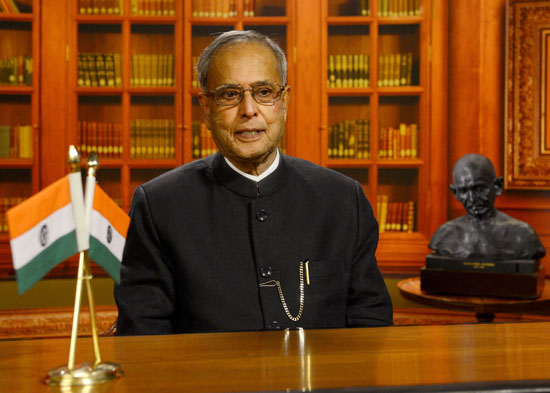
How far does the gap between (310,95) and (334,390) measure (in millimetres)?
3591

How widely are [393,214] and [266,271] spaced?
9.54ft

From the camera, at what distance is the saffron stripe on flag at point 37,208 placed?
814mm

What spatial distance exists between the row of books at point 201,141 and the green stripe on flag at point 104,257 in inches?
131

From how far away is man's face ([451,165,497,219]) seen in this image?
3.01 metres

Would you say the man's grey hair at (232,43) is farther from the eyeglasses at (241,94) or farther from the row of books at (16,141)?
the row of books at (16,141)

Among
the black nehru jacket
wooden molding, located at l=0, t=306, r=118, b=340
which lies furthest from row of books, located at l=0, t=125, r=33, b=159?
the black nehru jacket

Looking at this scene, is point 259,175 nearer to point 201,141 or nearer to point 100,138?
point 201,141

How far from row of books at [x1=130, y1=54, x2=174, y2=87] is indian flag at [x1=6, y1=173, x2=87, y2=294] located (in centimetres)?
350

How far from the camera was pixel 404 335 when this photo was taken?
1129mm

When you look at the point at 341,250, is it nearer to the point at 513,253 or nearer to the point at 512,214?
the point at 513,253

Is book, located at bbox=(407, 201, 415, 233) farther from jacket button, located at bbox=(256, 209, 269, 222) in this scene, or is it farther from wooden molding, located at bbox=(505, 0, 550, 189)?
jacket button, located at bbox=(256, 209, 269, 222)

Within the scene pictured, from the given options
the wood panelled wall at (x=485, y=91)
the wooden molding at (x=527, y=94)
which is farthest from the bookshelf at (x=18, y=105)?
the wooden molding at (x=527, y=94)

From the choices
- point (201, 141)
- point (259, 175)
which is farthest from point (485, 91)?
point (259, 175)

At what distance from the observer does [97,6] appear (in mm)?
4207
